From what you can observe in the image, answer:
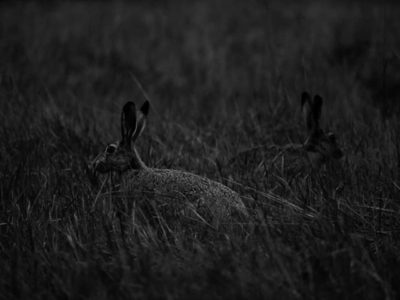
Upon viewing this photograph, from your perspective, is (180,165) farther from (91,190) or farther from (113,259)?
(113,259)

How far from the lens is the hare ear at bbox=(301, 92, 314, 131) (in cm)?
462

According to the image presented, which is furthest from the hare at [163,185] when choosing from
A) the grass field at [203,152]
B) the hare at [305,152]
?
the hare at [305,152]

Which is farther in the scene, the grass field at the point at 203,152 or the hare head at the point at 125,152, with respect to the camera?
Result: the hare head at the point at 125,152

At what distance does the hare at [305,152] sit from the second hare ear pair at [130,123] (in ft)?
2.14

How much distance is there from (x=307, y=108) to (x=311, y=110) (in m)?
0.03

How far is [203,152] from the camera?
14.7ft

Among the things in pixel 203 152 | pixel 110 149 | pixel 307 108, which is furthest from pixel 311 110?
pixel 110 149

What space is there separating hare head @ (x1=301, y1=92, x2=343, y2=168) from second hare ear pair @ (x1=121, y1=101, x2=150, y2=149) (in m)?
1.15

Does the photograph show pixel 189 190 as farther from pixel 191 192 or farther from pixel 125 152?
pixel 125 152

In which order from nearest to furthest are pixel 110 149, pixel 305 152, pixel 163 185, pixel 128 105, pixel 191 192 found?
1. pixel 191 192
2. pixel 163 185
3. pixel 128 105
4. pixel 110 149
5. pixel 305 152

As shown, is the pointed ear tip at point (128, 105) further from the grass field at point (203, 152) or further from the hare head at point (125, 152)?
the grass field at point (203, 152)

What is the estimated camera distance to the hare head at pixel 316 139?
4332 millimetres

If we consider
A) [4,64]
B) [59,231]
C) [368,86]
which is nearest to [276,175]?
[59,231]

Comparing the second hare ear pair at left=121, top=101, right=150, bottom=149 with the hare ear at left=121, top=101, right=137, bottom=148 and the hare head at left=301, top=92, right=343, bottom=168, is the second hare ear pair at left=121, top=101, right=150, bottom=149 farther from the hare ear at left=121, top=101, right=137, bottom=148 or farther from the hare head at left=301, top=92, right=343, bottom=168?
the hare head at left=301, top=92, right=343, bottom=168
